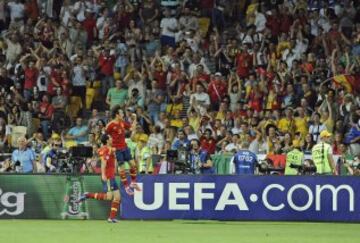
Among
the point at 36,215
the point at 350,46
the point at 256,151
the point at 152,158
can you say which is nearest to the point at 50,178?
the point at 36,215

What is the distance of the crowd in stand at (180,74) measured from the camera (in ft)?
104

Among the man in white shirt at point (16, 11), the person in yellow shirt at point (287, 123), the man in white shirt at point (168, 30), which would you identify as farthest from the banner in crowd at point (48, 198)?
the man in white shirt at point (16, 11)

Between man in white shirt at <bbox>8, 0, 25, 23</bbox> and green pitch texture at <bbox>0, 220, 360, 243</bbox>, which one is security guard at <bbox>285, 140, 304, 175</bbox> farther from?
man in white shirt at <bbox>8, 0, 25, 23</bbox>

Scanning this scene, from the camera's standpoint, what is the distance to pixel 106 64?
35.9 meters

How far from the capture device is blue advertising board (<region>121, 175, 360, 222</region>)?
2730 centimetres

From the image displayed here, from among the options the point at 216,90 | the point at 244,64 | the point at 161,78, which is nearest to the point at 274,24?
the point at 244,64

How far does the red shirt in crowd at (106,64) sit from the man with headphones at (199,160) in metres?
6.38

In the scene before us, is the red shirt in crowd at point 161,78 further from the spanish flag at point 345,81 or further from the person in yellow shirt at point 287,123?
the spanish flag at point 345,81

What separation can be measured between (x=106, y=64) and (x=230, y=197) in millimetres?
9479

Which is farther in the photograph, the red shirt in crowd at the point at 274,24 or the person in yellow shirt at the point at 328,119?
the red shirt in crowd at the point at 274,24

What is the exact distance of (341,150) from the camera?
1173 inches

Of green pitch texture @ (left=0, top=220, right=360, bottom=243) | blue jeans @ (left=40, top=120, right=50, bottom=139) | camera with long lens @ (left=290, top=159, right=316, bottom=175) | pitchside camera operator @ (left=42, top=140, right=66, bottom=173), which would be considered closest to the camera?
green pitch texture @ (left=0, top=220, right=360, bottom=243)

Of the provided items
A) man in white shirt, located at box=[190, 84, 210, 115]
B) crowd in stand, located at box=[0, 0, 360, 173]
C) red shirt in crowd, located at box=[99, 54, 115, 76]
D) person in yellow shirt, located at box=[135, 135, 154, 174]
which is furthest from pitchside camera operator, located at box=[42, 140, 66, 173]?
red shirt in crowd, located at box=[99, 54, 115, 76]

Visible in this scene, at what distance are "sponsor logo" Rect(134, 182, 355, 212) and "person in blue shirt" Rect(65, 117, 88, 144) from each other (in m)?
6.14
